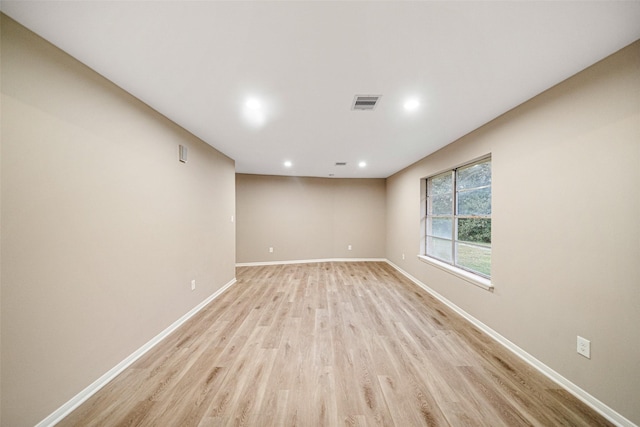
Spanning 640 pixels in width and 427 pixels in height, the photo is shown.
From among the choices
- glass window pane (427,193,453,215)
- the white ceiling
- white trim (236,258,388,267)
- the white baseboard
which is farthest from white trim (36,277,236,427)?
glass window pane (427,193,453,215)

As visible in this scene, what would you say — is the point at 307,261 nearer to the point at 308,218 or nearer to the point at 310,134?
the point at 308,218

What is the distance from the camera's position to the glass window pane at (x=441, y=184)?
3.66 metres

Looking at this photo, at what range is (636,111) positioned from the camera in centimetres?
135

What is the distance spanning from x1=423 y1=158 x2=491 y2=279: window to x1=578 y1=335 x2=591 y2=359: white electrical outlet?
109 centimetres

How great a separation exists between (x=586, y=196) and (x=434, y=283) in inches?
95.1

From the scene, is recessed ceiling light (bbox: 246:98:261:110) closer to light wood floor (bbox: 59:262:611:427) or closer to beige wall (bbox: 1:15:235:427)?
beige wall (bbox: 1:15:235:427)

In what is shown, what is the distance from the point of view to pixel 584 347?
1.58 m

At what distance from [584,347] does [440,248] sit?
7.71ft

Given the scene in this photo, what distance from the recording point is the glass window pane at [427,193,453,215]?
3.60 m

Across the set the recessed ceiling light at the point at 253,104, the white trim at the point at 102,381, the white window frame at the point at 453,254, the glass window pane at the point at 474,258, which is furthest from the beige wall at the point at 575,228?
the white trim at the point at 102,381

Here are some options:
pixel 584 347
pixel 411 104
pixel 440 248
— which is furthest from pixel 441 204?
pixel 584 347

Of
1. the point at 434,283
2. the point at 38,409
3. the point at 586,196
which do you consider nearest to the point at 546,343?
the point at 586,196

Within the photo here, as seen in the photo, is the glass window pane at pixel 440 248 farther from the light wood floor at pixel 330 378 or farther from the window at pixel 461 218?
the light wood floor at pixel 330 378

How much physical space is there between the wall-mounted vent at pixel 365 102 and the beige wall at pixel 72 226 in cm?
207
